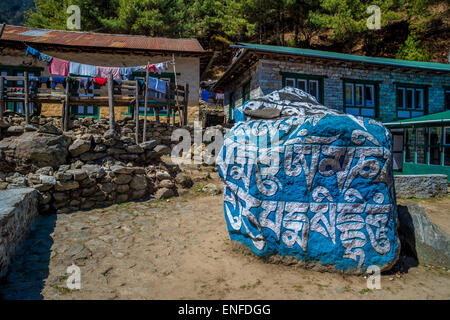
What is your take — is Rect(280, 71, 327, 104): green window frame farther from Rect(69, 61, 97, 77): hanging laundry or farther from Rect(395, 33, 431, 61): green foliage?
Rect(395, 33, 431, 61): green foliage

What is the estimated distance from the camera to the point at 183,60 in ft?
46.3

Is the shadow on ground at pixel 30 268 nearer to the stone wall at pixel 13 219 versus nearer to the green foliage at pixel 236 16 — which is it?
the stone wall at pixel 13 219

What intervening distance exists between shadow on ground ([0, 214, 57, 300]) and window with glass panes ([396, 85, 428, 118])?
1591 cm

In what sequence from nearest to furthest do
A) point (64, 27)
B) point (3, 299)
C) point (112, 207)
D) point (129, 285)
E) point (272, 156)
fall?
point (3, 299), point (129, 285), point (272, 156), point (112, 207), point (64, 27)

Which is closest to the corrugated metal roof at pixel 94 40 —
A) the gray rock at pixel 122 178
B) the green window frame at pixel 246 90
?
the green window frame at pixel 246 90

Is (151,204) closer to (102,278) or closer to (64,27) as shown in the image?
(102,278)

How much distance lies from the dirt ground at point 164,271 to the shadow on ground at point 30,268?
10mm

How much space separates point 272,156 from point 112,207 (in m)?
4.21

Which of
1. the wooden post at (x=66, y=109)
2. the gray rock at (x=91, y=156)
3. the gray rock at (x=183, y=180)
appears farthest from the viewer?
the wooden post at (x=66, y=109)

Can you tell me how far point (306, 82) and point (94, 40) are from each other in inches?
456

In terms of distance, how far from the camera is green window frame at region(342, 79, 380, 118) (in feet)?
42.7

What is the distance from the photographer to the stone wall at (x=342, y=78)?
11.8 meters

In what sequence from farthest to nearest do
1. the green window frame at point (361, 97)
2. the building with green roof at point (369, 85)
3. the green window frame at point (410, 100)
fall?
the green window frame at point (410, 100) → the green window frame at point (361, 97) → the building with green roof at point (369, 85)
